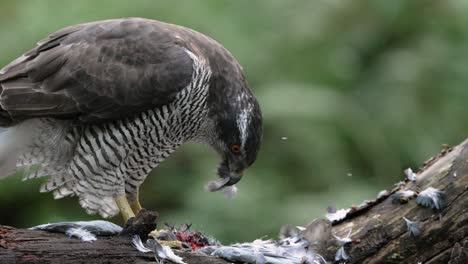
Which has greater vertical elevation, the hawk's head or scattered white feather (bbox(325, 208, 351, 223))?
the hawk's head

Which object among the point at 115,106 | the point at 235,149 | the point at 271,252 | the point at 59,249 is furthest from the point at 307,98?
the point at 59,249

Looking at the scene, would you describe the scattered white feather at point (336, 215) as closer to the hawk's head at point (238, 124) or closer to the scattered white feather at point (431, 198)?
the scattered white feather at point (431, 198)

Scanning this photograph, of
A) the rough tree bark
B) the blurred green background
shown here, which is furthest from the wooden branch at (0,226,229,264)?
the blurred green background

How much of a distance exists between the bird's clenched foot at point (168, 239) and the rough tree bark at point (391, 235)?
9.7 inches

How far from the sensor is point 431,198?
507cm

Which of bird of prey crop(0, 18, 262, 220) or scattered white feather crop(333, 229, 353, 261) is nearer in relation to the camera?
scattered white feather crop(333, 229, 353, 261)

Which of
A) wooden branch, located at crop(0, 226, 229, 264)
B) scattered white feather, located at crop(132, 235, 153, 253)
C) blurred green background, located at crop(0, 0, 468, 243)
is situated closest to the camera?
wooden branch, located at crop(0, 226, 229, 264)

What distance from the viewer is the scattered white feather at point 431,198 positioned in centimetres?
506

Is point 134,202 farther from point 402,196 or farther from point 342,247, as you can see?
point 402,196

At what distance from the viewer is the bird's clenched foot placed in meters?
5.09

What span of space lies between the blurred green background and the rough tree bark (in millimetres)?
2082

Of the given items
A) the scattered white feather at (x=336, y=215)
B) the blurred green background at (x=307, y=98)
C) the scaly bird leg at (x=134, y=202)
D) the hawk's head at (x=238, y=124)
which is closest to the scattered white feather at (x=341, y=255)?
the scattered white feather at (x=336, y=215)

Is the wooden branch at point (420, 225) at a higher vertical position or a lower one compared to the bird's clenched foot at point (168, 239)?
higher

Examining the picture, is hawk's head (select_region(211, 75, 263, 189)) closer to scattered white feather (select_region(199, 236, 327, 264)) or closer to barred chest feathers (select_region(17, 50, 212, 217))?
barred chest feathers (select_region(17, 50, 212, 217))
